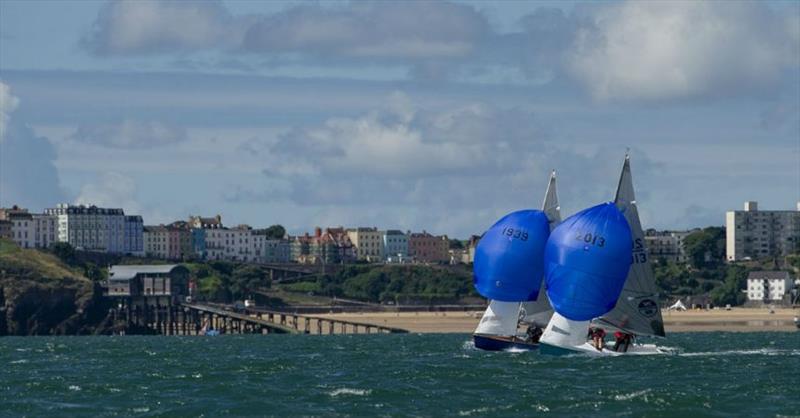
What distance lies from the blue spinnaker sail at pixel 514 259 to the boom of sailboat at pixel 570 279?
46mm

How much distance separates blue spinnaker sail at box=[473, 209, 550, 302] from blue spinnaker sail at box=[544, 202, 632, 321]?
743cm

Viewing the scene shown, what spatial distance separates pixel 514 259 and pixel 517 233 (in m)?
1.23

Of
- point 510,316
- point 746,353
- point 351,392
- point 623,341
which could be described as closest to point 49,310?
point 510,316

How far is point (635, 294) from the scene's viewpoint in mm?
87000

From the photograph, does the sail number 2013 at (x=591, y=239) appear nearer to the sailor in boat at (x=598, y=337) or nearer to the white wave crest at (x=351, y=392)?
the sailor in boat at (x=598, y=337)

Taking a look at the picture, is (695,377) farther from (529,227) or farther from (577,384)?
(529,227)

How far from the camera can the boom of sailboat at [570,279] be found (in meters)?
83.1

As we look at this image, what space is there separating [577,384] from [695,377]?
6107 millimetres

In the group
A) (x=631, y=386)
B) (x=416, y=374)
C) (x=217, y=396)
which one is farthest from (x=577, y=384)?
(x=217, y=396)

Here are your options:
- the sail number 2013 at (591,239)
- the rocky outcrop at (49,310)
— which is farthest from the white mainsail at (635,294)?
the rocky outcrop at (49,310)

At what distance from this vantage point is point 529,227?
3637 inches

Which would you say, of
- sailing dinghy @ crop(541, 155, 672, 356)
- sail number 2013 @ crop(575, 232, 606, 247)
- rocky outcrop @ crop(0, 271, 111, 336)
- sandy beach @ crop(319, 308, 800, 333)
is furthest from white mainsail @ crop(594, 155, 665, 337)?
rocky outcrop @ crop(0, 271, 111, 336)

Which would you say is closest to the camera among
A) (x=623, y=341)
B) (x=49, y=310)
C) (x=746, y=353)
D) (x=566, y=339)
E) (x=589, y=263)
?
(x=589, y=263)

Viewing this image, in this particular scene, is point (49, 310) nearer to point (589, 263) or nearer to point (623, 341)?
point (623, 341)
